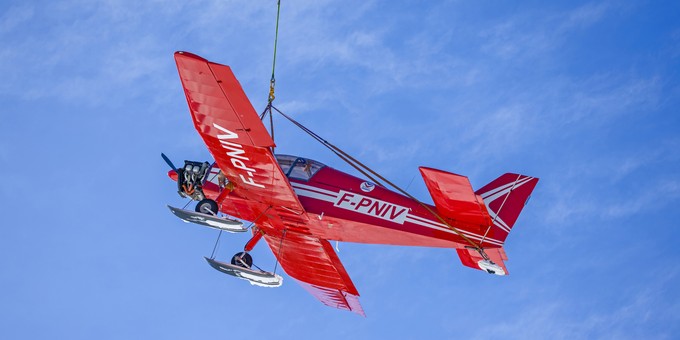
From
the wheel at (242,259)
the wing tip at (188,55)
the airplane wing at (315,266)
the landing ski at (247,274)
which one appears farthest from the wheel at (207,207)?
the wing tip at (188,55)

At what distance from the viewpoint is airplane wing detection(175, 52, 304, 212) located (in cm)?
2112

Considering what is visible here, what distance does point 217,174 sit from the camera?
974 inches

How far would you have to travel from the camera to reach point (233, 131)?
884 inches

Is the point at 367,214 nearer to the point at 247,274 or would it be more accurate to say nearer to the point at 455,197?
the point at 455,197

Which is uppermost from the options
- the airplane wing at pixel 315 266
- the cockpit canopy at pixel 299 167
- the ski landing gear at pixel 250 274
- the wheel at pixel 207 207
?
the cockpit canopy at pixel 299 167

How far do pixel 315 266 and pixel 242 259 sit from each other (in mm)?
2499

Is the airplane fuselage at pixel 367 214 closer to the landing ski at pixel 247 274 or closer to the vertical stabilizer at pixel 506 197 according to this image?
the vertical stabilizer at pixel 506 197

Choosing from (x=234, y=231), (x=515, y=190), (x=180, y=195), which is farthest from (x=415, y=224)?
(x=180, y=195)

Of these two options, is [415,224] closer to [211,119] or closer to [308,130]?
[308,130]

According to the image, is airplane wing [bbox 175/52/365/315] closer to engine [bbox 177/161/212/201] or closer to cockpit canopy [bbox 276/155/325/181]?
cockpit canopy [bbox 276/155/325/181]

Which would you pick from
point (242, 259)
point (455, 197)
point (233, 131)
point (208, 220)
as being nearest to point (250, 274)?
point (242, 259)

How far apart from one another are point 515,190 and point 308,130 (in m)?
4.97

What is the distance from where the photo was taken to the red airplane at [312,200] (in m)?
22.5

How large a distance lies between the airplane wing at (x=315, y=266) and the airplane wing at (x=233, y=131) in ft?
5.73
